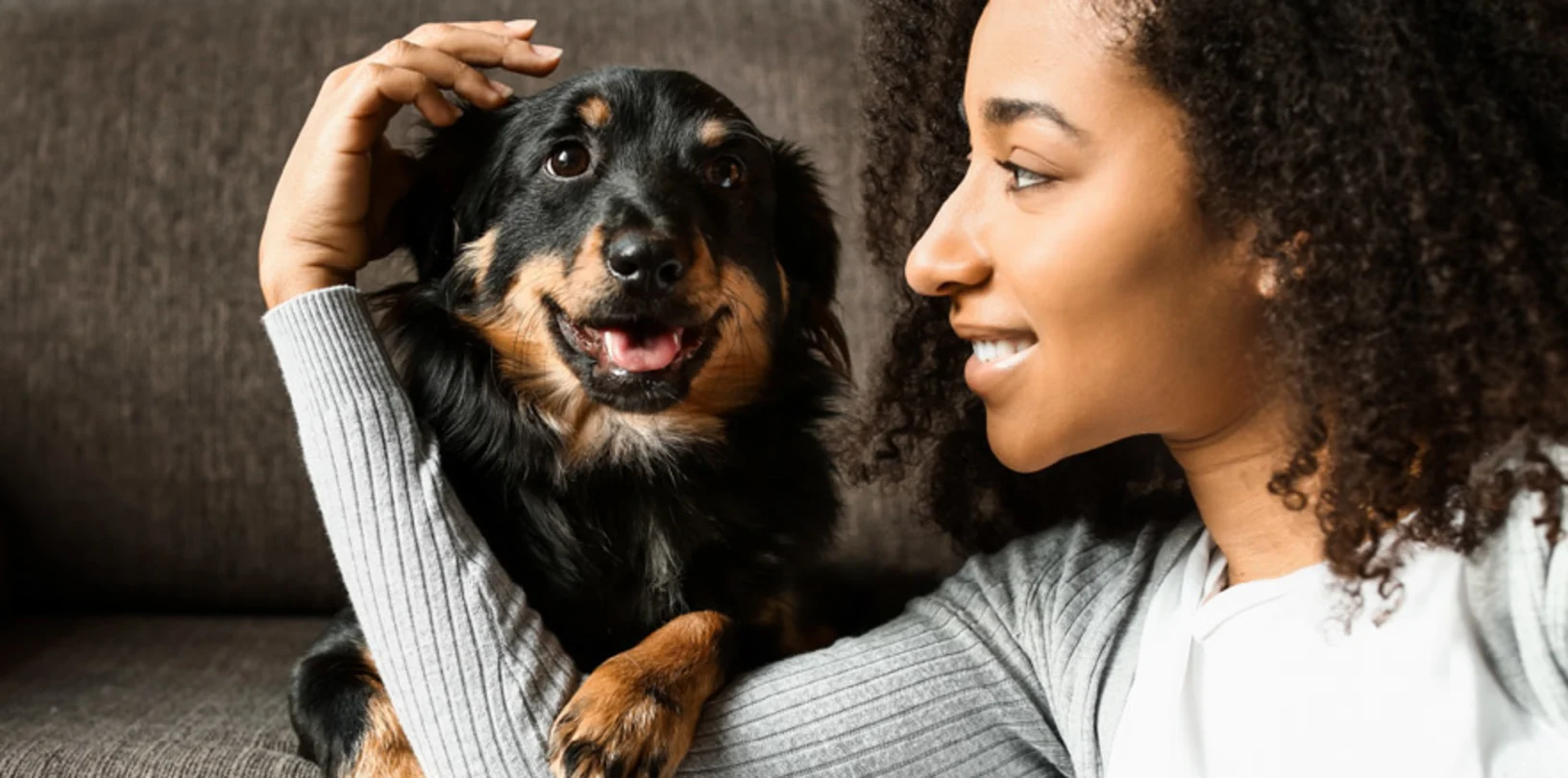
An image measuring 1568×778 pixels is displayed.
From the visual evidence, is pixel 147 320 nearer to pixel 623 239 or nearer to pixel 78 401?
pixel 78 401

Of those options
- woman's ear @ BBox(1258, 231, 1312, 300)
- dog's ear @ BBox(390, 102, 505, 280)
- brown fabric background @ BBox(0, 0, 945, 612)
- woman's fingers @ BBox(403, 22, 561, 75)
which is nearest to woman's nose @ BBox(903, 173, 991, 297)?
woman's ear @ BBox(1258, 231, 1312, 300)

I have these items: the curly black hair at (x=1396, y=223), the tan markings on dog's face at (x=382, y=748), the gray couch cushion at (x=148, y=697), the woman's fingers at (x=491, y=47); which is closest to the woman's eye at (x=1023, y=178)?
the curly black hair at (x=1396, y=223)

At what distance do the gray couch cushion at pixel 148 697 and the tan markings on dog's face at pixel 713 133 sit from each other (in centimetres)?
84

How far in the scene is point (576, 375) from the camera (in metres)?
1.47

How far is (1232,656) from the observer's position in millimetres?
1148

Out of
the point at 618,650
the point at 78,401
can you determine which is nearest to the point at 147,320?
the point at 78,401

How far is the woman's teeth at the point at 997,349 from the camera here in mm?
1202

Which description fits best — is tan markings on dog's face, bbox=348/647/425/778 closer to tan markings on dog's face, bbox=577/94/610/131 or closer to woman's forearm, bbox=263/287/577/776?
woman's forearm, bbox=263/287/577/776

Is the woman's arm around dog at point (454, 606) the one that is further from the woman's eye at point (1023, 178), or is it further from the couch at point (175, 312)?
the couch at point (175, 312)

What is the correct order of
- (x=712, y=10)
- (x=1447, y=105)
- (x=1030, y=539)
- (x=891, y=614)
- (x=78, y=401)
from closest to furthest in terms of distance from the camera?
1. (x=1447, y=105)
2. (x=1030, y=539)
3. (x=891, y=614)
4. (x=78, y=401)
5. (x=712, y=10)

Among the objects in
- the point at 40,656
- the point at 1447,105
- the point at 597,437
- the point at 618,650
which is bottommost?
the point at 40,656

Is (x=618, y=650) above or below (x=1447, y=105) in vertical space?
below

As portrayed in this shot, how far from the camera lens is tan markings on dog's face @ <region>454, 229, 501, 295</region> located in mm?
1536

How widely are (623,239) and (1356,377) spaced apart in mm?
722
